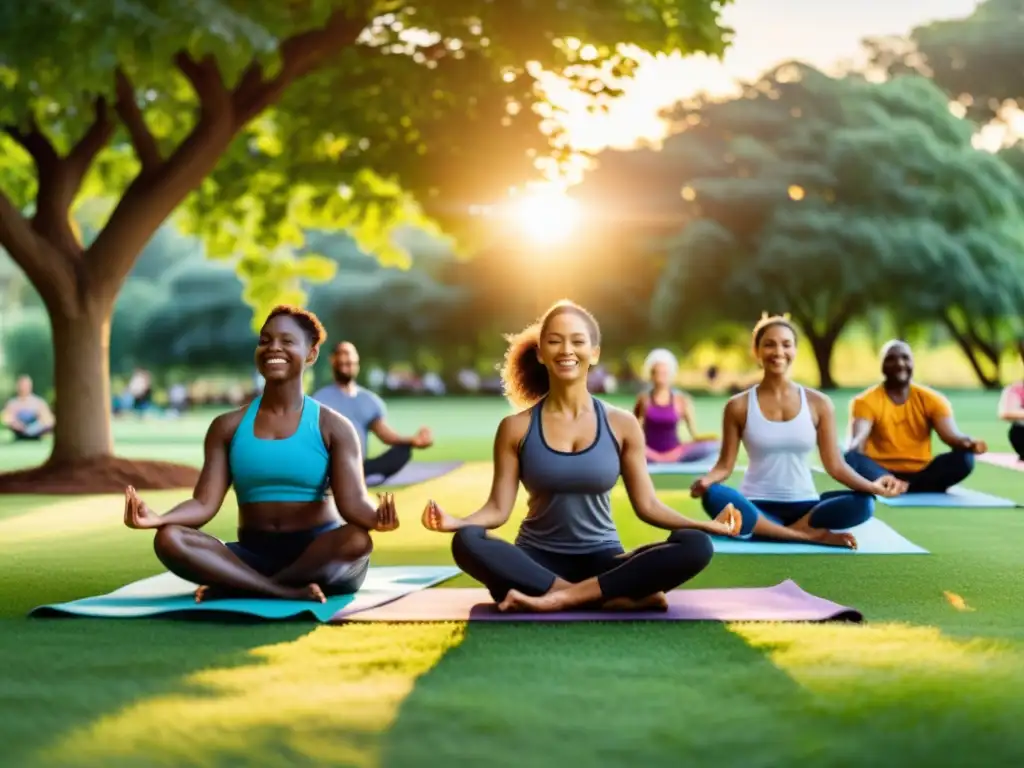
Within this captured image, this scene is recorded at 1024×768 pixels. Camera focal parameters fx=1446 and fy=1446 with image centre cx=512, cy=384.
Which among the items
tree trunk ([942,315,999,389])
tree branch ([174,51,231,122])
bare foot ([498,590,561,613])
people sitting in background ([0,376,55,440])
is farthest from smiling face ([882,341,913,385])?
tree trunk ([942,315,999,389])

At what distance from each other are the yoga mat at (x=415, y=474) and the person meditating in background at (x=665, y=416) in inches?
85.3

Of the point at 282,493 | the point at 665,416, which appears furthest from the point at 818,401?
the point at 665,416

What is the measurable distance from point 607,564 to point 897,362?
16.8 feet

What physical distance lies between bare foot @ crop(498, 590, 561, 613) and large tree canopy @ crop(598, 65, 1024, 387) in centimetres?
3093

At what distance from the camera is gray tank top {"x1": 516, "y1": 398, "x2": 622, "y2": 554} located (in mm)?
6031

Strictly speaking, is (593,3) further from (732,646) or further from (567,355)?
(732,646)

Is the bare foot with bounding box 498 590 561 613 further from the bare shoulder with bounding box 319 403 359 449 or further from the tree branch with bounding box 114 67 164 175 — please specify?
the tree branch with bounding box 114 67 164 175

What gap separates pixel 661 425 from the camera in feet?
48.0

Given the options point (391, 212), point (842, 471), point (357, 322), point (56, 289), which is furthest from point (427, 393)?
point (842, 471)

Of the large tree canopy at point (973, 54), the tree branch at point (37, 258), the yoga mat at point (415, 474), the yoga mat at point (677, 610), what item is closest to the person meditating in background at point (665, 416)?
the yoga mat at point (415, 474)

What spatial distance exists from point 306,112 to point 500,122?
223cm

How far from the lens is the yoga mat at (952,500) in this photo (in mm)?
11031

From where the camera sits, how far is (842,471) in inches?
317

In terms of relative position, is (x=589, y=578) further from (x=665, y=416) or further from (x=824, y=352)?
(x=824, y=352)
